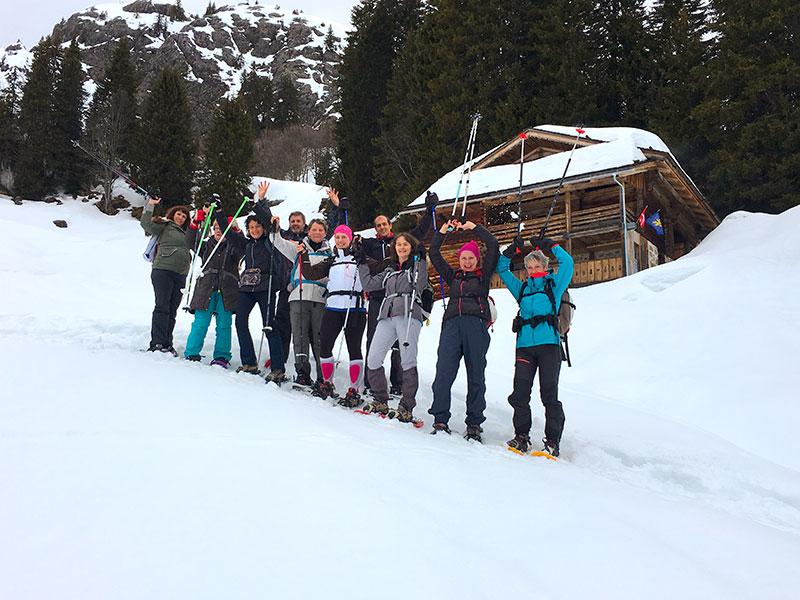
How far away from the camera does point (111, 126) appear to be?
31.4 m

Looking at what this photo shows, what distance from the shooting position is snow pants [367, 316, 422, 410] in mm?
5242

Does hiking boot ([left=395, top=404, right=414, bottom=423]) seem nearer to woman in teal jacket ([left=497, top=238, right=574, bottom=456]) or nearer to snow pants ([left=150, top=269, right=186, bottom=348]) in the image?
woman in teal jacket ([left=497, top=238, right=574, bottom=456])

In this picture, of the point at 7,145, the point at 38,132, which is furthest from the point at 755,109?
the point at 7,145

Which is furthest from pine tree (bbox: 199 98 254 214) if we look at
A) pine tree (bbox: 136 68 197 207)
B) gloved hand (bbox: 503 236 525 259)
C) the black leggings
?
gloved hand (bbox: 503 236 525 259)

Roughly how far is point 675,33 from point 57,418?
28.3 m

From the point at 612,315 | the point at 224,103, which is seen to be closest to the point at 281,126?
the point at 224,103

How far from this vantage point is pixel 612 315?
31.8 ft

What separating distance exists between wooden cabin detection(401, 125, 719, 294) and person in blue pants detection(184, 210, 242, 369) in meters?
8.25

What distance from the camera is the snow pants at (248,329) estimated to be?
628cm

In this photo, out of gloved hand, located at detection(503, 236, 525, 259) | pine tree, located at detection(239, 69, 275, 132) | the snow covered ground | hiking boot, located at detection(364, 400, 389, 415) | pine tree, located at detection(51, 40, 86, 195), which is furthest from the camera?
pine tree, located at detection(239, 69, 275, 132)

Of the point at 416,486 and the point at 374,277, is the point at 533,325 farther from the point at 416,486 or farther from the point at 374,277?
the point at 416,486

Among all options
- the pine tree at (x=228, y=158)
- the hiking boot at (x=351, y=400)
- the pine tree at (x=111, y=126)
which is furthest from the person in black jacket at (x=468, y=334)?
the pine tree at (x=111, y=126)

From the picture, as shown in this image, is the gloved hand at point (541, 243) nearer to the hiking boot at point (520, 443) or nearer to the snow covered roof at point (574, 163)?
the hiking boot at point (520, 443)

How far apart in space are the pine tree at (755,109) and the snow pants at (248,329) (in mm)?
18695
